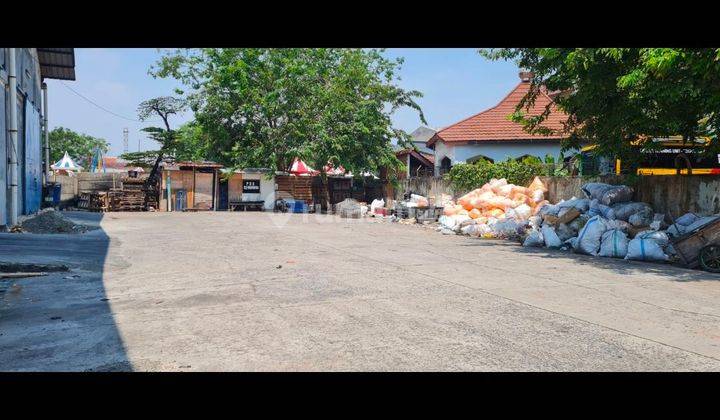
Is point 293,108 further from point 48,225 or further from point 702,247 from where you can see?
point 702,247

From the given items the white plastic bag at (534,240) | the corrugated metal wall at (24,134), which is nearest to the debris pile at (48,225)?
the corrugated metal wall at (24,134)

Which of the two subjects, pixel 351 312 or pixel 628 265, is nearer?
pixel 351 312

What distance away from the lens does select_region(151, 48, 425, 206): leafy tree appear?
1009 inches

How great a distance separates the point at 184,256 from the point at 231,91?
58.8 feet

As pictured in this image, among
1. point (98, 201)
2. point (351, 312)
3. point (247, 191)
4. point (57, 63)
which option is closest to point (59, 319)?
point (351, 312)

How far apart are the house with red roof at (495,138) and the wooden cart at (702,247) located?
1472cm

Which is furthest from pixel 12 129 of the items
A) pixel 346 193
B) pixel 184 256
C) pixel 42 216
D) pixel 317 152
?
pixel 346 193

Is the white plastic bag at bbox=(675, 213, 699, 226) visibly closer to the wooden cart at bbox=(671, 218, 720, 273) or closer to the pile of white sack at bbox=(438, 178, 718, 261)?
the pile of white sack at bbox=(438, 178, 718, 261)

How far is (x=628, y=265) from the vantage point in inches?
382

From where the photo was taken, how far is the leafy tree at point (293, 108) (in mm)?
25641

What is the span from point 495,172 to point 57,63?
769 inches

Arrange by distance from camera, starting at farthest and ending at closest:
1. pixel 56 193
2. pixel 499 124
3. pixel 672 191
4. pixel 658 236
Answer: pixel 499 124, pixel 56 193, pixel 672 191, pixel 658 236
